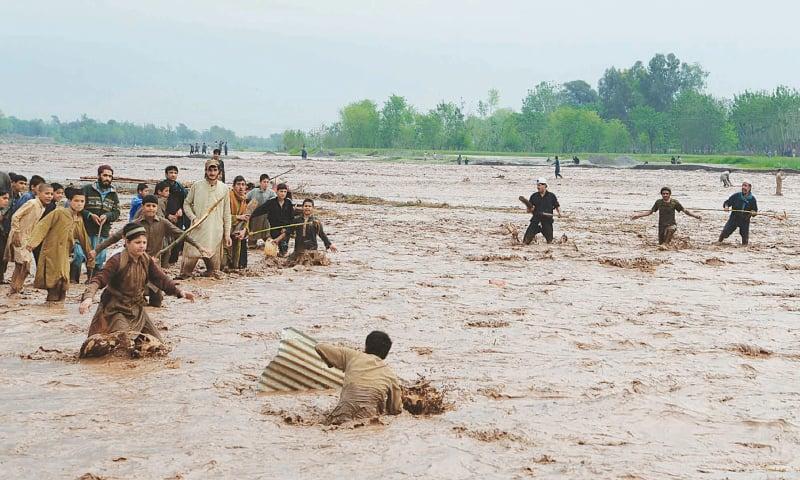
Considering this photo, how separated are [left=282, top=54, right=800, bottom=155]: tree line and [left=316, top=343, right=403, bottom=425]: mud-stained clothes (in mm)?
93497

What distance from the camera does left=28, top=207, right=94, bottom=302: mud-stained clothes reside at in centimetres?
984

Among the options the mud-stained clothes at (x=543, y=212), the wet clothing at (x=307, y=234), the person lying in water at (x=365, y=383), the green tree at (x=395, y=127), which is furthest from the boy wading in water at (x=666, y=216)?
the green tree at (x=395, y=127)

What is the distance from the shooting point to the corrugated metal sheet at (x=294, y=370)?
22.6ft

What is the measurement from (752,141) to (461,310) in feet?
320

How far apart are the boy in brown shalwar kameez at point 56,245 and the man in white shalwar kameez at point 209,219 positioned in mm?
1825

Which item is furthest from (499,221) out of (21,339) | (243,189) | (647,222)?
(21,339)

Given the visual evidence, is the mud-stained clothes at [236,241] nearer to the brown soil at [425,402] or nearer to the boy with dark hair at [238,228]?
the boy with dark hair at [238,228]

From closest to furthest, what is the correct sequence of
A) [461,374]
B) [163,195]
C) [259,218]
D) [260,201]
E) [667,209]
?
[461,374] < [163,195] < [260,201] < [259,218] < [667,209]

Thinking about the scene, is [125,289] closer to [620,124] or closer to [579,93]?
[620,124]

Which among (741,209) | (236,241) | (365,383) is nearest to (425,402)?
(365,383)

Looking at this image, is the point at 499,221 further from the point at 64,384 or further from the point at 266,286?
the point at 64,384

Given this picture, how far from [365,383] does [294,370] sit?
97cm

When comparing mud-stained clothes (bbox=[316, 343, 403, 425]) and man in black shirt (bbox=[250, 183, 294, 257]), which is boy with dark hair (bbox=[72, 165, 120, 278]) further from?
mud-stained clothes (bbox=[316, 343, 403, 425])

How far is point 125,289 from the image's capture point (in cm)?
770
